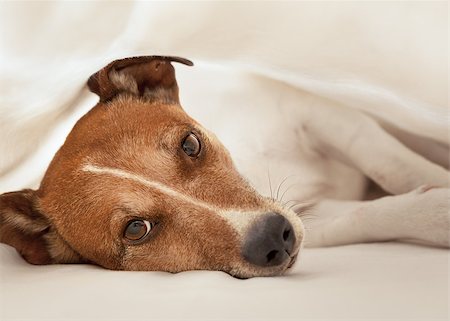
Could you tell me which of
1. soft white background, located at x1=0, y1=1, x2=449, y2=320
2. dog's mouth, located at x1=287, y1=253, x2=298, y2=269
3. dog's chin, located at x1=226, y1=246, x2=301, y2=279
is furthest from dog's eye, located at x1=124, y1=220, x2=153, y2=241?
dog's mouth, located at x1=287, y1=253, x2=298, y2=269

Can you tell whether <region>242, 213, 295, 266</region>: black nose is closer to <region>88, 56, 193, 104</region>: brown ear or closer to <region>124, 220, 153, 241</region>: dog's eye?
<region>124, 220, 153, 241</region>: dog's eye

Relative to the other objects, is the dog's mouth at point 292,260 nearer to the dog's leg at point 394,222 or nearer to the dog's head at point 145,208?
the dog's head at point 145,208

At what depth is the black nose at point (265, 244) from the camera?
1.47 m

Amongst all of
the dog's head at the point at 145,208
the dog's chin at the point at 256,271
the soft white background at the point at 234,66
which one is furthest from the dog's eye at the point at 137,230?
A: the dog's chin at the point at 256,271

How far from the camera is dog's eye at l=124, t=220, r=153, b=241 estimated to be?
157 cm

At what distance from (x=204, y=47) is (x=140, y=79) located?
0.96 ft

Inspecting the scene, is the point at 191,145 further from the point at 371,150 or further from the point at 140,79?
the point at 371,150

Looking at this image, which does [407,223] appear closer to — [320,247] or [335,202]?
[320,247]

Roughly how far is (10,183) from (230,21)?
780 mm

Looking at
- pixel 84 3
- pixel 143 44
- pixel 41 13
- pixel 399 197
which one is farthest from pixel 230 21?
pixel 399 197

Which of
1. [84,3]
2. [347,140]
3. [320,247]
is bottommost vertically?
[320,247]

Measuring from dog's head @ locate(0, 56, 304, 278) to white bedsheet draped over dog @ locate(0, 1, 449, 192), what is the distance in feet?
0.42

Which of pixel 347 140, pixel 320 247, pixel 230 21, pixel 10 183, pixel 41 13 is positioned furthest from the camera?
pixel 347 140

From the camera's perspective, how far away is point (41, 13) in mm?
1522
